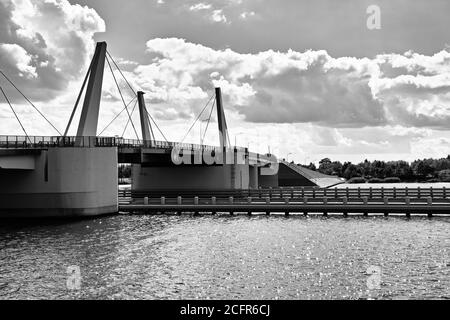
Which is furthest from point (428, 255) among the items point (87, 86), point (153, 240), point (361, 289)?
point (87, 86)

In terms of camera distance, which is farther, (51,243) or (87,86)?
(87,86)

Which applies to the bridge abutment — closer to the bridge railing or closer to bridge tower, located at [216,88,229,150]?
the bridge railing

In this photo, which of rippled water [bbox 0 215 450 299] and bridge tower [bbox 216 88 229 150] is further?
bridge tower [bbox 216 88 229 150]

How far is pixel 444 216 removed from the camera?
44.4 metres

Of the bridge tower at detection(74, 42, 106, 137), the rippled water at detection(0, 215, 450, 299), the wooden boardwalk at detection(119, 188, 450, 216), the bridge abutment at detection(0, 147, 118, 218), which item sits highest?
the bridge tower at detection(74, 42, 106, 137)

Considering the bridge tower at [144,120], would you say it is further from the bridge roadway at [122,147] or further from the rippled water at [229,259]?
the rippled water at [229,259]

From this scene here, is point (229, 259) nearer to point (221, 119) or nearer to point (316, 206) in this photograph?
point (316, 206)

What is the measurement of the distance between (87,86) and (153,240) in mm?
23089

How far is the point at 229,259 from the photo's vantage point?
25953 millimetres

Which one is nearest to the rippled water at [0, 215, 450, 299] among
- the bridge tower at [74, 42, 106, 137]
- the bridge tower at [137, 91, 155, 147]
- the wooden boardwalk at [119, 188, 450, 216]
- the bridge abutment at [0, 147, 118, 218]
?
the bridge abutment at [0, 147, 118, 218]

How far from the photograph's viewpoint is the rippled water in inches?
776

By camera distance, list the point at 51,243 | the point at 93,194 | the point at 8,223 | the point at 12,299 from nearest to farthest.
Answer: the point at 12,299, the point at 51,243, the point at 8,223, the point at 93,194

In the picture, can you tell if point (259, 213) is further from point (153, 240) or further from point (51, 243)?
point (51, 243)

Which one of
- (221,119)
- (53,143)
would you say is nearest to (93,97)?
(53,143)
